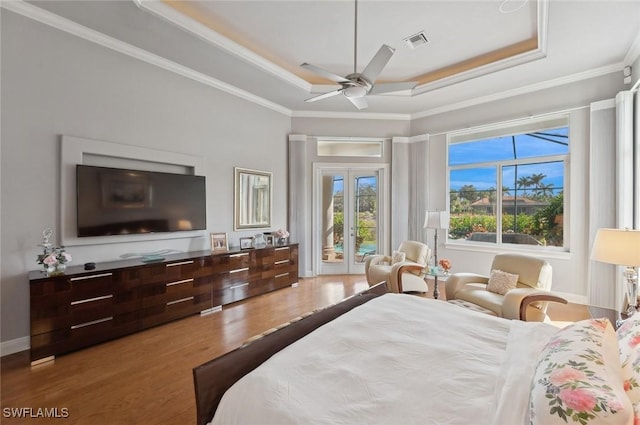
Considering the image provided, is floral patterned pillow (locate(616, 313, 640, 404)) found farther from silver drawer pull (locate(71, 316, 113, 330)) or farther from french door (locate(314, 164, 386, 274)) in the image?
french door (locate(314, 164, 386, 274))

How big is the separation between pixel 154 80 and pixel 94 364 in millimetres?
3266

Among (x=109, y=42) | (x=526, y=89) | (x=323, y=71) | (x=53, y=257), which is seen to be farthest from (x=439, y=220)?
(x=109, y=42)

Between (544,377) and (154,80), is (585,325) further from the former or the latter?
(154,80)

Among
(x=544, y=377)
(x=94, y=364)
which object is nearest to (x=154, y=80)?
(x=94, y=364)

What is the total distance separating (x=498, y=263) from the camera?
3627 mm

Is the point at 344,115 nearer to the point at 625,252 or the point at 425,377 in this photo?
the point at 625,252

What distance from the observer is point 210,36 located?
3436 mm

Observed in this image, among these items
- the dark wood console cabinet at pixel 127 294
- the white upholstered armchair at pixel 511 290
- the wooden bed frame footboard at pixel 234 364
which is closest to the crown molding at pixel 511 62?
the white upholstered armchair at pixel 511 290

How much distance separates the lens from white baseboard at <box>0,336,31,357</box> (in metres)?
2.73

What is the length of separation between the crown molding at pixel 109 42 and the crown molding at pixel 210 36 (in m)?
0.84

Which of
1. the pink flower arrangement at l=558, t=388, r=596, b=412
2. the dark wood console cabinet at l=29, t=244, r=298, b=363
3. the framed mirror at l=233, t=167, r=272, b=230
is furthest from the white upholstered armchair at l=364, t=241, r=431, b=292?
the pink flower arrangement at l=558, t=388, r=596, b=412

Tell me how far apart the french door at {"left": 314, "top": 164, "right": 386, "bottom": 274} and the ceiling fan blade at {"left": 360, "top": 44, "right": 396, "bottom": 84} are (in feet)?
11.0

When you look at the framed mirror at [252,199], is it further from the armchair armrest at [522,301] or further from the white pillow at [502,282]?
the armchair armrest at [522,301]

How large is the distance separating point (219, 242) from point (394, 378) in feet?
11.9
